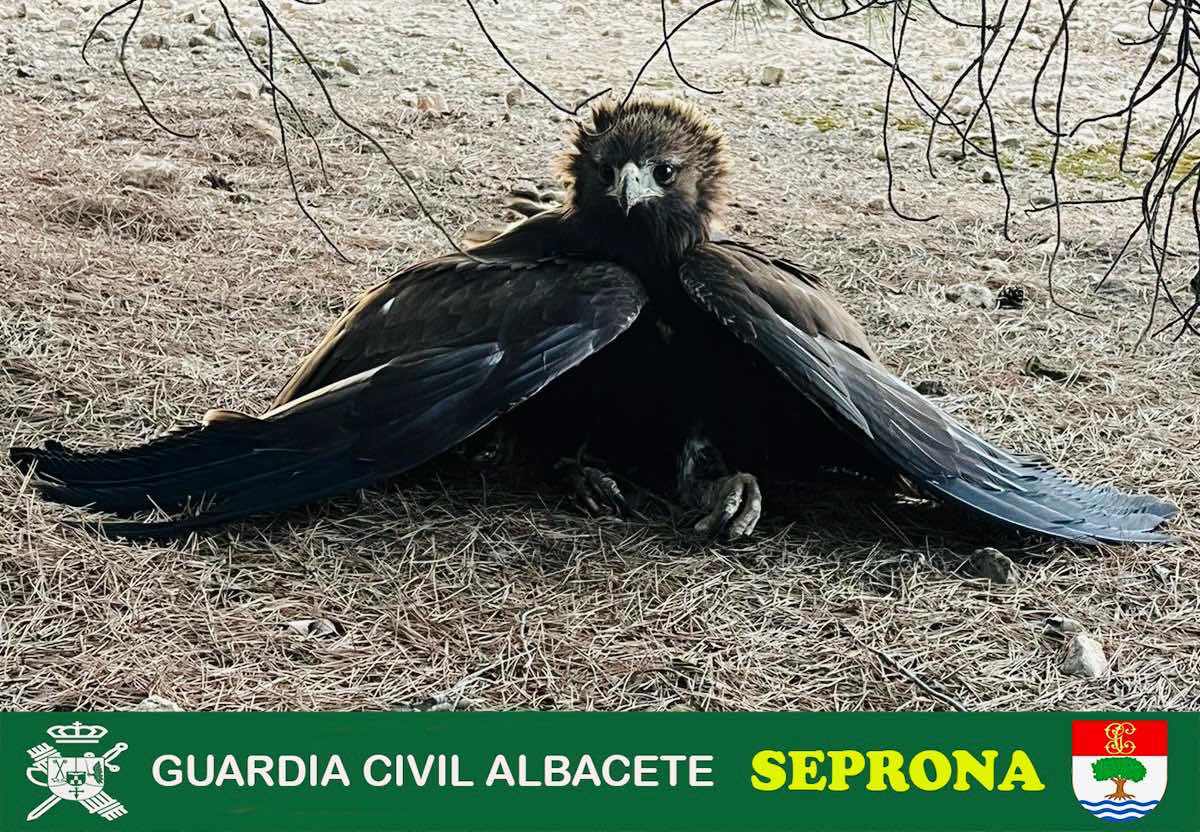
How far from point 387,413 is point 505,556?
0.42m

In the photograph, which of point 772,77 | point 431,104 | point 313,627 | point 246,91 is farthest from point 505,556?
point 772,77

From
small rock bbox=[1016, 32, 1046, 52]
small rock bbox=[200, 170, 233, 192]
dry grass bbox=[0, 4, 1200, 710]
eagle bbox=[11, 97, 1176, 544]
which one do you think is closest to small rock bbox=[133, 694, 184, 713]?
dry grass bbox=[0, 4, 1200, 710]

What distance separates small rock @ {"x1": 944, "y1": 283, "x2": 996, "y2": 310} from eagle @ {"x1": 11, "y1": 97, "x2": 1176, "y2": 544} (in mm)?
1439

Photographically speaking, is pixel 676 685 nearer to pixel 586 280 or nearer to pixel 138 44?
pixel 586 280

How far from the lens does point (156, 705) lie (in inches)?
104

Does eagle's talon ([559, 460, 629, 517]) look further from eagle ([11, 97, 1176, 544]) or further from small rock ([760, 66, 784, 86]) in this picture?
small rock ([760, 66, 784, 86])

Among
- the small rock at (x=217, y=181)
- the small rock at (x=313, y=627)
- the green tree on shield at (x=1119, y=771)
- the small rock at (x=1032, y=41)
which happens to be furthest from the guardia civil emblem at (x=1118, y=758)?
the small rock at (x=1032, y=41)

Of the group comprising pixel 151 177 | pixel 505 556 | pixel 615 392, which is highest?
pixel 151 177

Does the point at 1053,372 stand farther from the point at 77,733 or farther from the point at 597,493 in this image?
the point at 77,733

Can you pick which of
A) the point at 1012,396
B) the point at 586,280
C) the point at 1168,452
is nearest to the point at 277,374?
the point at 586,280

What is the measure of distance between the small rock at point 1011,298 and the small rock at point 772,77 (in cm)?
277

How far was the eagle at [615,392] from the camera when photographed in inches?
126

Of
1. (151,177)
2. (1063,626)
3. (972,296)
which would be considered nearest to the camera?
(1063,626)

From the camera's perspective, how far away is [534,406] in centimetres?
359
